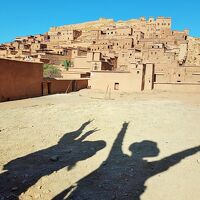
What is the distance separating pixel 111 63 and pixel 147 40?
1317 cm

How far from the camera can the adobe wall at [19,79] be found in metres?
21.2

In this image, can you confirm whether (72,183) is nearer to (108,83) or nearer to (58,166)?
(58,166)

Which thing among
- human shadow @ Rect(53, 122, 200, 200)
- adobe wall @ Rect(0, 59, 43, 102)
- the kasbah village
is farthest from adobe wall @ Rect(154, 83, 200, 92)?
human shadow @ Rect(53, 122, 200, 200)

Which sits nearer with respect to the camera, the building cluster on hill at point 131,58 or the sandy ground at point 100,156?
the sandy ground at point 100,156

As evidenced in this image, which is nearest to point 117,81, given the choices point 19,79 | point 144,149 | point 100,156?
point 19,79

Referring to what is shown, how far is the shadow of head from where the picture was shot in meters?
8.81

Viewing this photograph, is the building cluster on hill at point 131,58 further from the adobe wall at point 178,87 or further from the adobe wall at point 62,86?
Answer: the adobe wall at point 62,86

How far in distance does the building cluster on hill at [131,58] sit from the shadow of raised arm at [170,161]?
21055 mm

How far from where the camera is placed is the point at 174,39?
54.2 meters

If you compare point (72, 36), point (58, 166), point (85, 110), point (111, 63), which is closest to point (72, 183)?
point (58, 166)

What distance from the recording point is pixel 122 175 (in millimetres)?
7184

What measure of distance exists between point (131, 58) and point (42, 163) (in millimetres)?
36457

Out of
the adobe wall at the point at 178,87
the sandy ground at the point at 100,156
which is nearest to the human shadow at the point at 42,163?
the sandy ground at the point at 100,156

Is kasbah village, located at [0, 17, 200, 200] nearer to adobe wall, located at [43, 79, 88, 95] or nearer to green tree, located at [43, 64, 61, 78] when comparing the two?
adobe wall, located at [43, 79, 88, 95]
